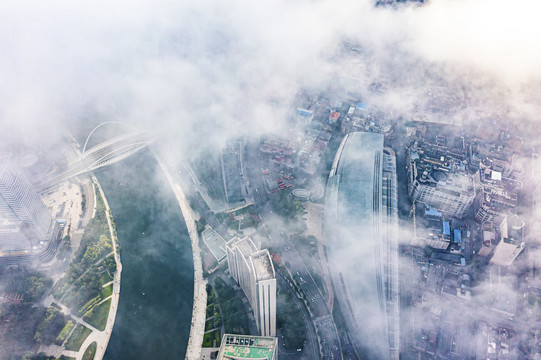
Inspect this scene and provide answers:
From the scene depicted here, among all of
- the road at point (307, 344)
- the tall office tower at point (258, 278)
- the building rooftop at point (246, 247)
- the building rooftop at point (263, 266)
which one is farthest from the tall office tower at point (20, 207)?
the road at point (307, 344)

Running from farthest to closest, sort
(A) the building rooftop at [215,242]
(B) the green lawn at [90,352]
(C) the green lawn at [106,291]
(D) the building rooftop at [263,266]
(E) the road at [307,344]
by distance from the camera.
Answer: (A) the building rooftop at [215,242] → (C) the green lawn at [106,291] → (B) the green lawn at [90,352] → (E) the road at [307,344] → (D) the building rooftop at [263,266]

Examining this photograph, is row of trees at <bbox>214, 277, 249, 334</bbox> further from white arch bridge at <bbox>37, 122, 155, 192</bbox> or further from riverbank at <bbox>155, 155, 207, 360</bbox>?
white arch bridge at <bbox>37, 122, 155, 192</bbox>

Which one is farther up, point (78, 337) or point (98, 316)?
point (98, 316)

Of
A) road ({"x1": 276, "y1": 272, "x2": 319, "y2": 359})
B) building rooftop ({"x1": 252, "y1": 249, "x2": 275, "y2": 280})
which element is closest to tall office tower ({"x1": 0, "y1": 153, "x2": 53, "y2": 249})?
building rooftop ({"x1": 252, "y1": 249, "x2": 275, "y2": 280})

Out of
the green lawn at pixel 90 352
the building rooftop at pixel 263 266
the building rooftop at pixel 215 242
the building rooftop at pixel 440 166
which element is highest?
the building rooftop at pixel 440 166

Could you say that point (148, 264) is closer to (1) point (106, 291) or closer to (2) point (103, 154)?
(1) point (106, 291)

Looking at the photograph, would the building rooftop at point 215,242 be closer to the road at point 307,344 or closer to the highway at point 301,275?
the highway at point 301,275

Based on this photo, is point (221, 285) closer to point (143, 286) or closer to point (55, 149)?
point (143, 286)

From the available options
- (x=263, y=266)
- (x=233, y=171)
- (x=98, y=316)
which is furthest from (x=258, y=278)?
(x=233, y=171)
